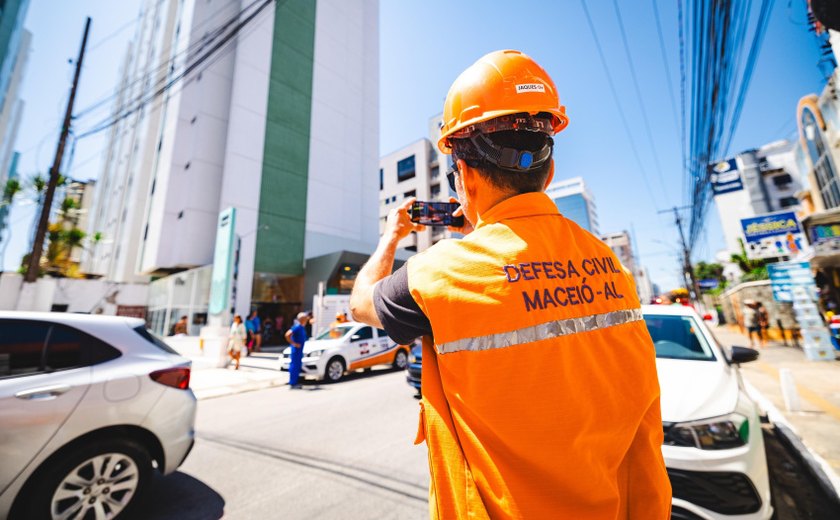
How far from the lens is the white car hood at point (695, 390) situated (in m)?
2.50

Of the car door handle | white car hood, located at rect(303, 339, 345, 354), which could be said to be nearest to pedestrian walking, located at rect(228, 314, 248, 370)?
white car hood, located at rect(303, 339, 345, 354)

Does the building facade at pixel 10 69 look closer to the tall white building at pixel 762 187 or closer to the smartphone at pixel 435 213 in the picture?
the smartphone at pixel 435 213

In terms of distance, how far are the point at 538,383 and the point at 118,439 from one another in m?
3.57

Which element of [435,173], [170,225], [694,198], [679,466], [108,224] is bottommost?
[679,466]

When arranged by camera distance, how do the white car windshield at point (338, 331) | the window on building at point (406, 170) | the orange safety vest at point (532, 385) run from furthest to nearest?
1. the window on building at point (406, 170)
2. the white car windshield at point (338, 331)
3. the orange safety vest at point (532, 385)

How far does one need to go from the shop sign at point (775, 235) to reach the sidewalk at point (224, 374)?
20.7 m

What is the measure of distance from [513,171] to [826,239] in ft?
65.3

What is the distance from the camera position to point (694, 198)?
13711 millimetres

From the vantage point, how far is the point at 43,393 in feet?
8.34

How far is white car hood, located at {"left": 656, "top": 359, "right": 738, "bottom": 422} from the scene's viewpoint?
8.21ft

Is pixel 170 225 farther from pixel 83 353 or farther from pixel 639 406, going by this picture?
pixel 639 406

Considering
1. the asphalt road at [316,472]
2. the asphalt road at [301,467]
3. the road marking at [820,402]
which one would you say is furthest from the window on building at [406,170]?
the road marking at [820,402]

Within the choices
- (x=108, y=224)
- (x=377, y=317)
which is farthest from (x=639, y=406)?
(x=108, y=224)

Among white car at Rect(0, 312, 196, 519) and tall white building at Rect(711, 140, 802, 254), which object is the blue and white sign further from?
tall white building at Rect(711, 140, 802, 254)
